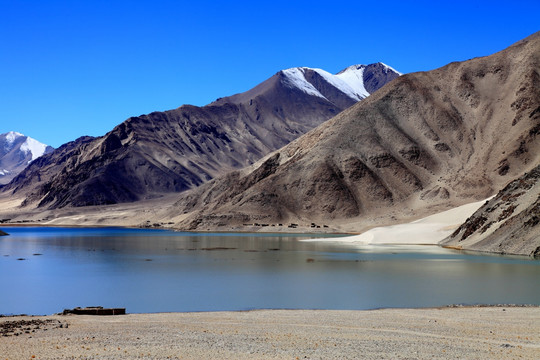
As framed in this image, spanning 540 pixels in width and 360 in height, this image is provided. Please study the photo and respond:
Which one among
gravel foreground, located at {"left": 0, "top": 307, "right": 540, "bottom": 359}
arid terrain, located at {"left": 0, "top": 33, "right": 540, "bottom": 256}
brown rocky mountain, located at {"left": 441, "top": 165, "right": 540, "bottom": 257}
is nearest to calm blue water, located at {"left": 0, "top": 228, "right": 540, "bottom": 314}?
brown rocky mountain, located at {"left": 441, "top": 165, "right": 540, "bottom": 257}

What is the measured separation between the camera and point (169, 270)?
49.8m

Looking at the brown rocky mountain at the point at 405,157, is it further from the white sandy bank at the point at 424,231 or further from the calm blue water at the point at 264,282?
A: the calm blue water at the point at 264,282

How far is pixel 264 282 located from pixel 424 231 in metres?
51.0

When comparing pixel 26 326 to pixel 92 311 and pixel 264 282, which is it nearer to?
pixel 92 311

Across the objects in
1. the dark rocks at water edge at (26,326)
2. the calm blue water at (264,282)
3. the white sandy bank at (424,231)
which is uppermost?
the white sandy bank at (424,231)

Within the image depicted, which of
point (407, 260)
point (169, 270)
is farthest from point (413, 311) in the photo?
point (407, 260)

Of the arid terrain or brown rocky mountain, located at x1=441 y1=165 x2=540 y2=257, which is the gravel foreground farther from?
the arid terrain

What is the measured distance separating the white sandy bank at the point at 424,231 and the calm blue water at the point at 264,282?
20.8 m

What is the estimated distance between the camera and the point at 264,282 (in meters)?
41.0

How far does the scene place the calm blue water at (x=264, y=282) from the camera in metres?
32.1

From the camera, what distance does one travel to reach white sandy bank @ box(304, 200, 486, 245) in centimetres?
8419

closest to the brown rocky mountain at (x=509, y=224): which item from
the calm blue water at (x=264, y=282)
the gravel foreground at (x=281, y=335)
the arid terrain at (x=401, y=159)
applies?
the calm blue water at (x=264, y=282)

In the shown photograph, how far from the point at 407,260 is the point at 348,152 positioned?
100 m

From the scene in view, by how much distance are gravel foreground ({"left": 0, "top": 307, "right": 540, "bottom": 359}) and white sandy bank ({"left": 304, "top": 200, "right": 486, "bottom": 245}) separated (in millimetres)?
58125
